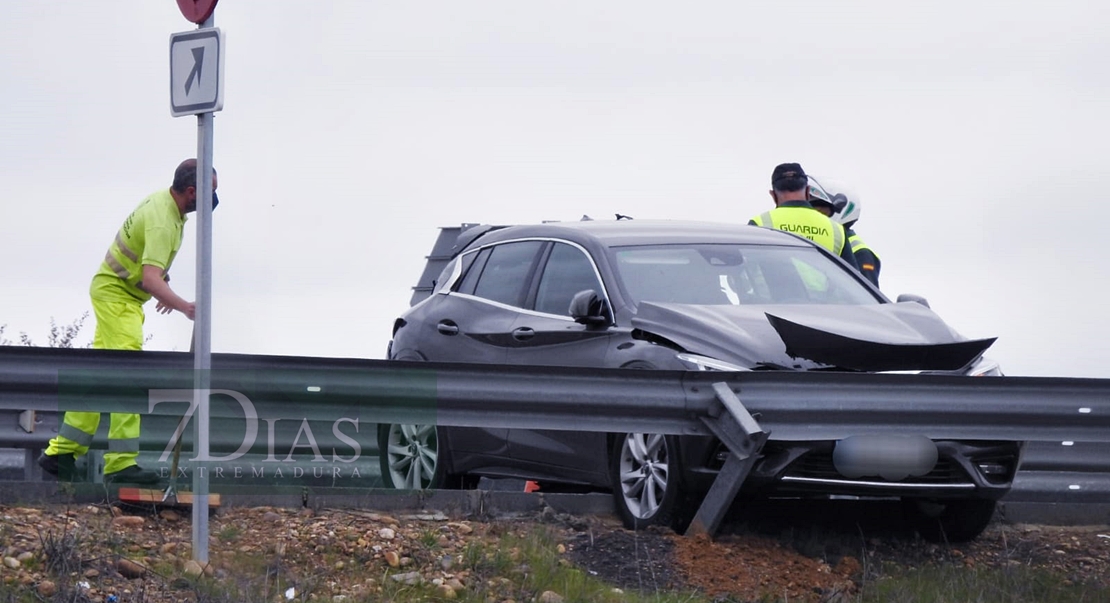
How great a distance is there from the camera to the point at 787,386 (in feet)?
24.4

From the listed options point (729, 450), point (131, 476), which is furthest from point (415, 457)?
point (729, 450)

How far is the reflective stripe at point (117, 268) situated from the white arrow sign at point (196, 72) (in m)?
2.08

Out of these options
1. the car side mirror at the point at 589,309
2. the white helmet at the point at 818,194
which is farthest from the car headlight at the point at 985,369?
the white helmet at the point at 818,194

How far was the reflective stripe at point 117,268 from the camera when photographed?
8.70 meters

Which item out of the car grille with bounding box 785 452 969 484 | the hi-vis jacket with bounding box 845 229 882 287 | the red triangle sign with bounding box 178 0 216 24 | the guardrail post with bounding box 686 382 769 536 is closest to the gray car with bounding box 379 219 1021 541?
the car grille with bounding box 785 452 969 484

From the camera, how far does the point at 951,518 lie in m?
8.11

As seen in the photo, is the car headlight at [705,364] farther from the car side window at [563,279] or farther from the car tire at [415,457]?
the car tire at [415,457]

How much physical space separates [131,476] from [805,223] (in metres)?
4.40

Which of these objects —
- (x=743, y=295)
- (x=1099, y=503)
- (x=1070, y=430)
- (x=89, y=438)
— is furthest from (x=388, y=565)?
(x=1099, y=503)

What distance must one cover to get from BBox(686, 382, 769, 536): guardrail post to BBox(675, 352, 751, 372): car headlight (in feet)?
1.32

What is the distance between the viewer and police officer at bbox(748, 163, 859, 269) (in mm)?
10195

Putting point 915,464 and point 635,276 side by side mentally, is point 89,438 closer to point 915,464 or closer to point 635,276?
point 635,276

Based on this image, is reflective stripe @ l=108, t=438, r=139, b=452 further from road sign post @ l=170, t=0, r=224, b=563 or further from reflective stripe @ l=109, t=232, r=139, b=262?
road sign post @ l=170, t=0, r=224, b=563

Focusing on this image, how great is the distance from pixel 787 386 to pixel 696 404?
420mm
